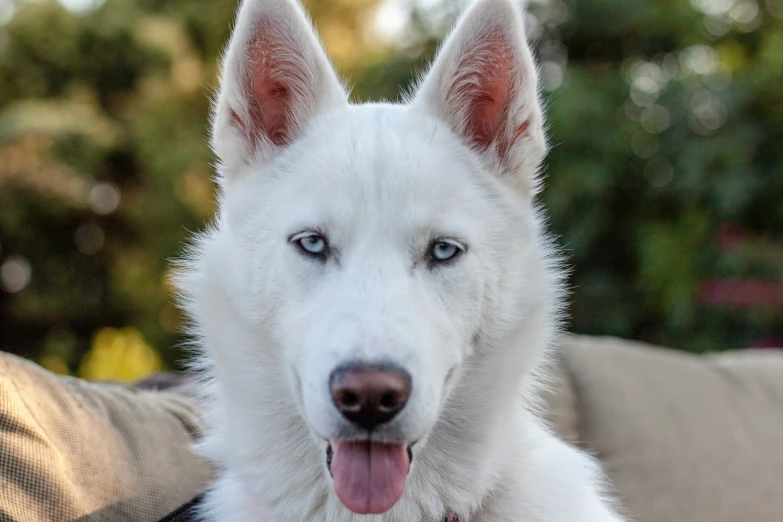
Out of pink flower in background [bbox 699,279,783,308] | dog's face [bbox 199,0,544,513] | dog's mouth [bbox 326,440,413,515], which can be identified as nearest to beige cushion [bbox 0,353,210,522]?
dog's face [bbox 199,0,544,513]

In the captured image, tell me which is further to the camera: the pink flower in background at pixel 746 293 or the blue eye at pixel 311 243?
the pink flower in background at pixel 746 293

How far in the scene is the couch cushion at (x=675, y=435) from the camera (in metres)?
3.68

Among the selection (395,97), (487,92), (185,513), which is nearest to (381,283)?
(487,92)

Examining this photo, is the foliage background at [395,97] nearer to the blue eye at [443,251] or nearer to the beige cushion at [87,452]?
the beige cushion at [87,452]

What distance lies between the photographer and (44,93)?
1309 centimetres

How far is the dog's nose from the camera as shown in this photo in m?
1.71

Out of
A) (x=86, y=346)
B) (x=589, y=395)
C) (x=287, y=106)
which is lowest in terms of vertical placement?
(x=86, y=346)

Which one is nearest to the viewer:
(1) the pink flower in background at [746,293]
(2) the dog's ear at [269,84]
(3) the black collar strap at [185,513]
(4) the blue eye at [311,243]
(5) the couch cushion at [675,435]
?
(4) the blue eye at [311,243]

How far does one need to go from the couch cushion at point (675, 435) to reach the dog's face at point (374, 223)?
69.2 inches

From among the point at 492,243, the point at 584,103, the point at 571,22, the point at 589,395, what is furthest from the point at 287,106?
the point at 571,22

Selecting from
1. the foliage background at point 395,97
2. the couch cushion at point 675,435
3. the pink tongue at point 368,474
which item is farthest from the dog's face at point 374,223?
the foliage background at point 395,97

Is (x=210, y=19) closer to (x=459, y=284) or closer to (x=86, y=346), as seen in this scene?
(x=86, y=346)

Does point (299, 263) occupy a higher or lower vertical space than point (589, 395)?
higher

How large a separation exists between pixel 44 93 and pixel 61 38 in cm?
103
